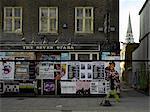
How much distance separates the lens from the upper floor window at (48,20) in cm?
3084

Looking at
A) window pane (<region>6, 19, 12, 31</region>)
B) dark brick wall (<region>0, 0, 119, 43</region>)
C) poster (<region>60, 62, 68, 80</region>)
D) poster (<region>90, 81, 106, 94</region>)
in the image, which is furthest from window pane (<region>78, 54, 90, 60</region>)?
window pane (<region>6, 19, 12, 31</region>)

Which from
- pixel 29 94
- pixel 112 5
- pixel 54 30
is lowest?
pixel 29 94

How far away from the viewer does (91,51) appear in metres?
29.6

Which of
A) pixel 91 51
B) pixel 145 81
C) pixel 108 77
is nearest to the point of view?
pixel 108 77

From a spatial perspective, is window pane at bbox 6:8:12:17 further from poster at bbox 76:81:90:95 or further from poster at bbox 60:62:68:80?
poster at bbox 76:81:90:95

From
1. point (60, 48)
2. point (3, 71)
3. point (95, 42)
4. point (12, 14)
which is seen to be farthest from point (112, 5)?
point (3, 71)

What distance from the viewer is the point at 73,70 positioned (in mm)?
26688

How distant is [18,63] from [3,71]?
116cm

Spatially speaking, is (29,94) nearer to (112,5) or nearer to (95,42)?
(95,42)

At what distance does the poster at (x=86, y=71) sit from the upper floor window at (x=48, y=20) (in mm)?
5259

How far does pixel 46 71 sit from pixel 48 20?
5399mm

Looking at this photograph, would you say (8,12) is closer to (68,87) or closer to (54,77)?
(54,77)

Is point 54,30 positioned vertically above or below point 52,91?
above

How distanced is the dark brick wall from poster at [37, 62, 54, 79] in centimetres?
390
